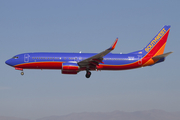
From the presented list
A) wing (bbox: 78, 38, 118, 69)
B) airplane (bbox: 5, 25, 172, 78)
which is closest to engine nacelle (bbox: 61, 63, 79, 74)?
airplane (bbox: 5, 25, 172, 78)

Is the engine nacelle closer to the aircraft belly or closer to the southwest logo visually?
the aircraft belly

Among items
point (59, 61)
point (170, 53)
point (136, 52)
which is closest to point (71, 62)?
point (59, 61)

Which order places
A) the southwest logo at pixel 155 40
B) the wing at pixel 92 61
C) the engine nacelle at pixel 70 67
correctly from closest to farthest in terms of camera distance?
1. the wing at pixel 92 61
2. the engine nacelle at pixel 70 67
3. the southwest logo at pixel 155 40

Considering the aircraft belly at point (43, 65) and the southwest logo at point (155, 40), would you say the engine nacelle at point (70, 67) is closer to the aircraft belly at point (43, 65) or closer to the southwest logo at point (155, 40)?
the aircraft belly at point (43, 65)

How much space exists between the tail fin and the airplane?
868 mm

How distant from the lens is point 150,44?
216 feet

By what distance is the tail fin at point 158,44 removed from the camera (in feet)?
212

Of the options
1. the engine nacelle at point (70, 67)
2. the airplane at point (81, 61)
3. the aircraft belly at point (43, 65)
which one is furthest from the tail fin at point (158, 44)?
the aircraft belly at point (43, 65)

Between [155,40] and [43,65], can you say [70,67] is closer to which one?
[43,65]

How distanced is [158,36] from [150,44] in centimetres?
260

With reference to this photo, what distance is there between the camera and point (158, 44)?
216 ft

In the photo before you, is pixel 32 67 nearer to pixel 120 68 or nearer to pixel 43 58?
pixel 43 58

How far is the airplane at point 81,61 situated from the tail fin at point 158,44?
0.87 m

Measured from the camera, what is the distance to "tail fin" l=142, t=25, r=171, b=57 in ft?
212
